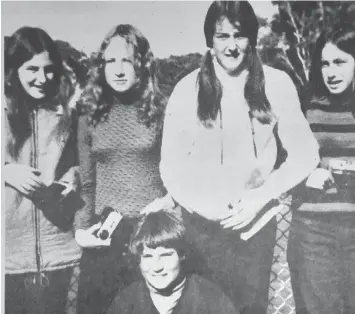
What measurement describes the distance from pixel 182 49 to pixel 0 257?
1839 mm

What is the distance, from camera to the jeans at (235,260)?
2.95 meters

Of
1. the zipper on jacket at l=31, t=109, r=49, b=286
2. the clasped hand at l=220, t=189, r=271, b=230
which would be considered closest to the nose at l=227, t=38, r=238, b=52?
the clasped hand at l=220, t=189, r=271, b=230

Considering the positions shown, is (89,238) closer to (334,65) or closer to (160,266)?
(160,266)

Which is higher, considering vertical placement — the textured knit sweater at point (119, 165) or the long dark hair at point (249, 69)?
the long dark hair at point (249, 69)

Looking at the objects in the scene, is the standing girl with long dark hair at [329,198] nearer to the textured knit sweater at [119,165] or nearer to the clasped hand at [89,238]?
the textured knit sweater at [119,165]

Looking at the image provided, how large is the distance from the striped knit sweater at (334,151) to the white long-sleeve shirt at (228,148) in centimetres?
7

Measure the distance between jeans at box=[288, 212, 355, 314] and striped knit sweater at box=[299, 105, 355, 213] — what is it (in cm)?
7

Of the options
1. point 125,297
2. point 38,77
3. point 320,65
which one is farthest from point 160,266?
point 320,65

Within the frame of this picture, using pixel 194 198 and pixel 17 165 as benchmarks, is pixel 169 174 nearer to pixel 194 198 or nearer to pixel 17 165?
pixel 194 198

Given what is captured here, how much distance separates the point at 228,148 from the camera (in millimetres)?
2982

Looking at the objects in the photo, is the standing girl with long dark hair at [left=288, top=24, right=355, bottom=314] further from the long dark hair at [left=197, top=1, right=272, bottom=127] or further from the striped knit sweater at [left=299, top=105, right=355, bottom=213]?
the long dark hair at [left=197, top=1, right=272, bottom=127]

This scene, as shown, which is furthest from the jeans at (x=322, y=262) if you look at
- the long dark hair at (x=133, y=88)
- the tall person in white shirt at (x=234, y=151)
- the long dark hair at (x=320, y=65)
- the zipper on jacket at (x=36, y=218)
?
the zipper on jacket at (x=36, y=218)

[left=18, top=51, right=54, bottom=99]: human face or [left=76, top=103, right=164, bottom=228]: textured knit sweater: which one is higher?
[left=18, top=51, right=54, bottom=99]: human face

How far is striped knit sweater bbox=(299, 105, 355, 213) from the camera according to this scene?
118 inches
